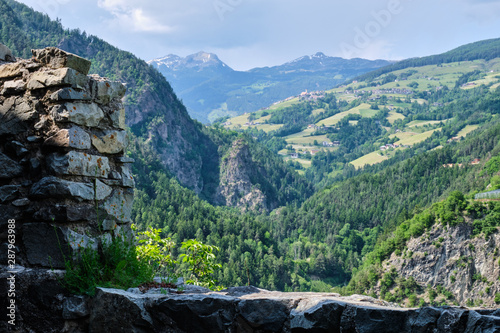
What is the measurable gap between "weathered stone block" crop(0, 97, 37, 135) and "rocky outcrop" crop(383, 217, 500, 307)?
69.6 metres

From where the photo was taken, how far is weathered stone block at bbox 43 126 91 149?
5.59 metres

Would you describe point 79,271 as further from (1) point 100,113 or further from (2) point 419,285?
(2) point 419,285

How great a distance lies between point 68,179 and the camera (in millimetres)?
5648

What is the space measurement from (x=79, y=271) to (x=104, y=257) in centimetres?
40

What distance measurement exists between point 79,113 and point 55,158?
690mm

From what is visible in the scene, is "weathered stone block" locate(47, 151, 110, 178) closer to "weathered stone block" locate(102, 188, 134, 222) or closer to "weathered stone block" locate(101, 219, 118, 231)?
"weathered stone block" locate(102, 188, 134, 222)

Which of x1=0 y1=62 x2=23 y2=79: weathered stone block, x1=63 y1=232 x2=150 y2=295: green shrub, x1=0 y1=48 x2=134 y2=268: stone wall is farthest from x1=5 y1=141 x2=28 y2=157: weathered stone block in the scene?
x1=63 y1=232 x2=150 y2=295: green shrub

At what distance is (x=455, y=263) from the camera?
249 feet

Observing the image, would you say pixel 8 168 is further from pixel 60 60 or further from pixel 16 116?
pixel 60 60

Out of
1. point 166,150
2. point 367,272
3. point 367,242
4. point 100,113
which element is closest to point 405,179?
point 367,242

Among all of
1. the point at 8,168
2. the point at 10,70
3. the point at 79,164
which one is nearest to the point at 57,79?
the point at 10,70

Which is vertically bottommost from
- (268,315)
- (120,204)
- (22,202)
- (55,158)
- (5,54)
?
(268,315)

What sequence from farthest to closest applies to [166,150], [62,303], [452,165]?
[166,150]
[452,165]
[62,303]

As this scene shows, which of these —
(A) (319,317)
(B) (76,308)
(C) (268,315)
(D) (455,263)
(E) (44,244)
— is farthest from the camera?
(D) (455,263)
